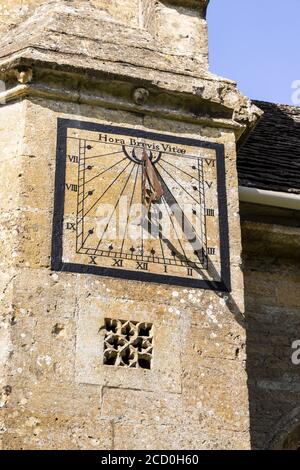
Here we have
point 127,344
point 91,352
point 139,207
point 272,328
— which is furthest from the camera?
point 272,328

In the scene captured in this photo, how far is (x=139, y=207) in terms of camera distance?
546 centimetres

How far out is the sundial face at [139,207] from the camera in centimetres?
525

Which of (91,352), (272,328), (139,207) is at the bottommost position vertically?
(91,352)

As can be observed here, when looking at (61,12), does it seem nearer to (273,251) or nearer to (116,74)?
(116,74)

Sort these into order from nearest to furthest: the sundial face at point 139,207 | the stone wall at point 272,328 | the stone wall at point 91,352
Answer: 1. the stone wall at point 91,352
2. the sundial face at point 139,207
3. the stone wall at point 272,328

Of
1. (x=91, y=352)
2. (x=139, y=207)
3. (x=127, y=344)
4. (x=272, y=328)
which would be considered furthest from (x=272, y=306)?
(x=91, y=352)

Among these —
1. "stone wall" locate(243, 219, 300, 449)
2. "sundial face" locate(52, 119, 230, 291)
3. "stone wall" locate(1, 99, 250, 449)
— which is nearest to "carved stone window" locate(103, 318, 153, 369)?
"stone wall" locate(1, 99, 250, 449)

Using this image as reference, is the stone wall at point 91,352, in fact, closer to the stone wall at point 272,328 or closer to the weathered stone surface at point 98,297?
the weathered stone surface at point 98,297

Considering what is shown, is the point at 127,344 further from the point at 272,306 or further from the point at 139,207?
the point at 272,306

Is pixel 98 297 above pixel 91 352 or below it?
above

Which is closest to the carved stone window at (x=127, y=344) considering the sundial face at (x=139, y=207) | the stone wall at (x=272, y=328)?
the sundial face at (x=139, y=207)

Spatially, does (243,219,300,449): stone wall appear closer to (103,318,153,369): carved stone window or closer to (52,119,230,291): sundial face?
(52,119,230,291): sundial face

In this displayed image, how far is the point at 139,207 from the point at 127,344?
2.61ft

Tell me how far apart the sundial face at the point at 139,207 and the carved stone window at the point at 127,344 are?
269 mm
